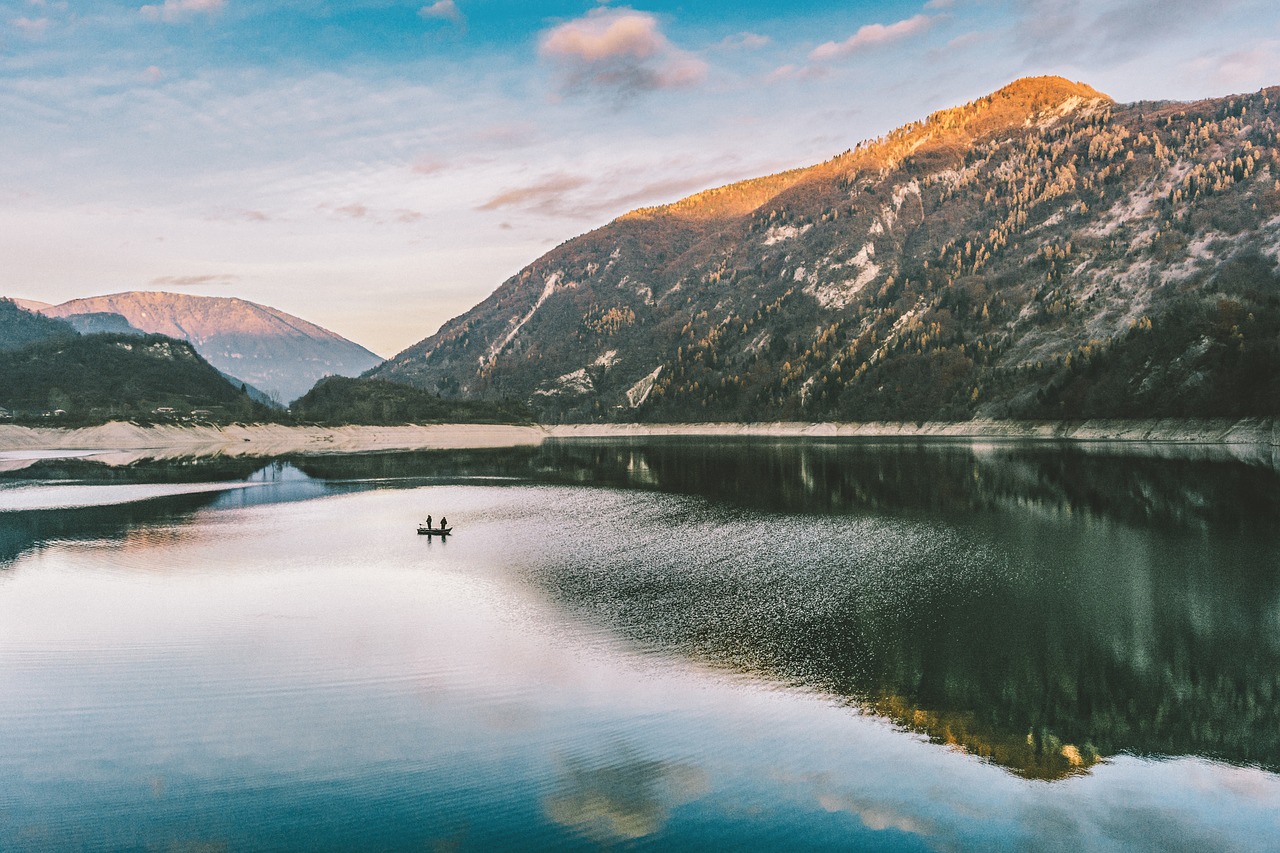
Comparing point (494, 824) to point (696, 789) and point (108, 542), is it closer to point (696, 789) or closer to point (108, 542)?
point (696, 789)

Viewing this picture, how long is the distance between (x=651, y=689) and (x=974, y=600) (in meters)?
13.2

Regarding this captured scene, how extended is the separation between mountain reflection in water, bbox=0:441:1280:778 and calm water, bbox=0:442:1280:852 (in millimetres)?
132

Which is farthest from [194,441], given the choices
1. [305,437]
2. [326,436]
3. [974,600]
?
[974,600]

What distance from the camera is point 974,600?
85.7 feet

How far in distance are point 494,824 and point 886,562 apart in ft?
80.5

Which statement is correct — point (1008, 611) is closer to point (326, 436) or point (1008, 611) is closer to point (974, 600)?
point (974, 600)

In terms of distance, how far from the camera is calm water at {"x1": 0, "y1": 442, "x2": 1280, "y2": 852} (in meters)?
12.2

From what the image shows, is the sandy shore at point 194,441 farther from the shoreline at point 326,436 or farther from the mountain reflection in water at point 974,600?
the mountain reflection in water at point 974,600

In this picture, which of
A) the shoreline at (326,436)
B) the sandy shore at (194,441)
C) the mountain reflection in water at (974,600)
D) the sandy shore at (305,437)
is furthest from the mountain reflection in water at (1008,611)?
the sandy shore at (194,441)

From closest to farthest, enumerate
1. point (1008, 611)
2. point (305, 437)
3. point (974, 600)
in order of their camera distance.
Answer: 1. point (1008, 611)
2. point (974, 600)
3. point (305, 437)

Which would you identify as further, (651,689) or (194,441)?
(194,441)

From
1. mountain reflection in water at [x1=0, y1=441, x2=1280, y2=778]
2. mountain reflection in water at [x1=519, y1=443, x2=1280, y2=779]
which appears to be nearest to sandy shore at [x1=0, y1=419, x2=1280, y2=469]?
mountain reflection in water at [x1=0, y1=441, x2=1280, y2=778]

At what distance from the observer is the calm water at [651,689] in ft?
40.0

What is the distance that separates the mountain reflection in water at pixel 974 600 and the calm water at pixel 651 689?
0.43 feet
